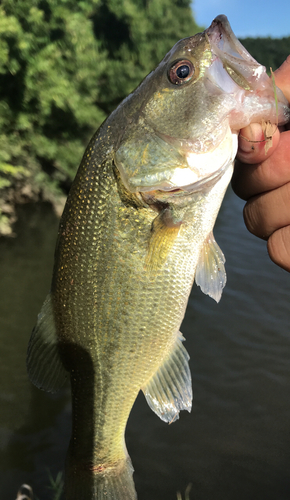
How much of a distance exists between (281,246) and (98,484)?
157 cm

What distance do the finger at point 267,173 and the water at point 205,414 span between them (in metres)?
3.33

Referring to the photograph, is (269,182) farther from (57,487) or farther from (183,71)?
(57,487)

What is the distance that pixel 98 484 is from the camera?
1.99 m

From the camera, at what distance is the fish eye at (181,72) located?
60.9 inches

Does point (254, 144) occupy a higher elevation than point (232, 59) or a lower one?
lower

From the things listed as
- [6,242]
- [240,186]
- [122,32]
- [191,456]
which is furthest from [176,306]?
[122,32]

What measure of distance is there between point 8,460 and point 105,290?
125 inches

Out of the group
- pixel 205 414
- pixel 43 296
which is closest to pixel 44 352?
pixel 205 414

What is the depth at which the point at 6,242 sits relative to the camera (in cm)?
832

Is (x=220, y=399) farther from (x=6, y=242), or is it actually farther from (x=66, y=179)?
(x=66, y=179)

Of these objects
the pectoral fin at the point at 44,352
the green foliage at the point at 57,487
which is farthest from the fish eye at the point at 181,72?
the green foliage at the point at 57,487

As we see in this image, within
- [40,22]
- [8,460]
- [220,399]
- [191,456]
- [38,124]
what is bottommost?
[8,460]

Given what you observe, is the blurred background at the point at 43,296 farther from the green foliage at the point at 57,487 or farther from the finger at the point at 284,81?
the finger at the point at 284,81

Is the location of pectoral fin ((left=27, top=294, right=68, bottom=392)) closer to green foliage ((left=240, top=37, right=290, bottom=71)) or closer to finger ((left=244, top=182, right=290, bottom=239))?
finger ((left=244, top=182, right=290, bottom=239))
